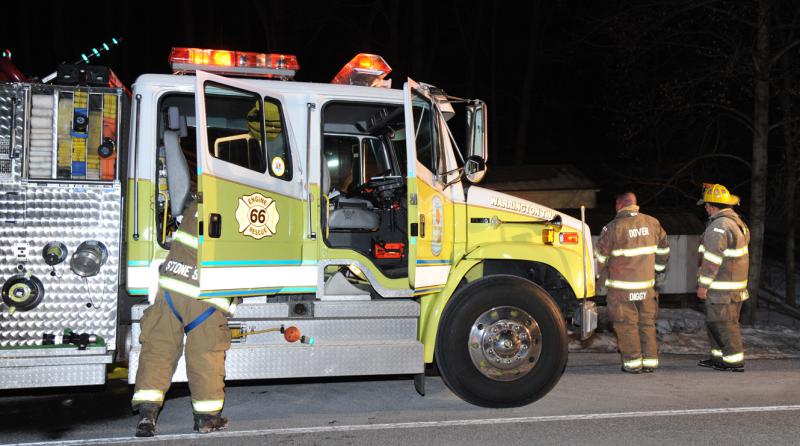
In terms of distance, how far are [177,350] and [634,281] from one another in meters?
4.42

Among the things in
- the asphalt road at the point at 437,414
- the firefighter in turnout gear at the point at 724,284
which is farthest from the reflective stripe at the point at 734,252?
the asphalt road at the point at 437,414

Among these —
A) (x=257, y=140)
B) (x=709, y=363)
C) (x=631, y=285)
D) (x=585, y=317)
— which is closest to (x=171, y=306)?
(x=257, y=140)

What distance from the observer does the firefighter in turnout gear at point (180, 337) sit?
466 centimetres

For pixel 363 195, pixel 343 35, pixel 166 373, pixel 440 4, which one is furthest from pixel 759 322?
pixel 440 4

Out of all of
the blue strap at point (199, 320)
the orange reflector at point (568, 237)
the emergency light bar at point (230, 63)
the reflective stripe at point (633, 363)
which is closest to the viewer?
the blue strap at point (199, 320)

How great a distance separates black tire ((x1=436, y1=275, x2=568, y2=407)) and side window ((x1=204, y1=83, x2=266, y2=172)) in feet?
6.16

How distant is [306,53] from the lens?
26.4 m

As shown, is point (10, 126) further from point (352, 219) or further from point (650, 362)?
point (650, 362)

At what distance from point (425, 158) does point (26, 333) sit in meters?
3.11

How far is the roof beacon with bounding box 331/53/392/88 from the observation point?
5.73 m

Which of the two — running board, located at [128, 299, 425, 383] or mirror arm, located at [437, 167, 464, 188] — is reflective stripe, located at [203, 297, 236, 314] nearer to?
running board, located at [128, 299, 425, 383]

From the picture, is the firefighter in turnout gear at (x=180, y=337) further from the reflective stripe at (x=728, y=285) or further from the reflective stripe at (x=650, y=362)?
the reflective stripe at (x=728, y=285)

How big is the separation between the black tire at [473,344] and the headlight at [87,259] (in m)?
2.55

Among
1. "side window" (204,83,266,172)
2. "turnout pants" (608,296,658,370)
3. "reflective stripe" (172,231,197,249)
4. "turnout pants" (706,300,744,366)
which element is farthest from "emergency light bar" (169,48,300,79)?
"turnout pants" (706,300,744,366)
